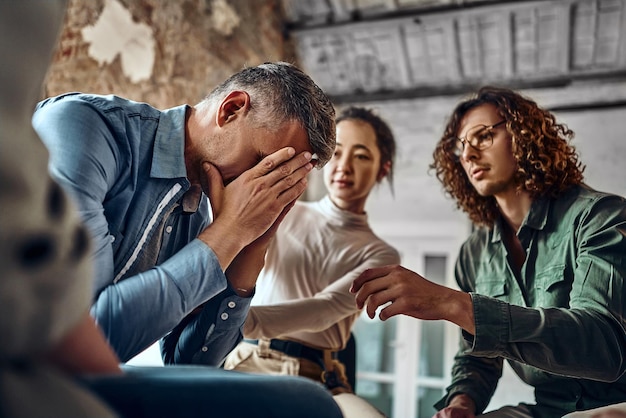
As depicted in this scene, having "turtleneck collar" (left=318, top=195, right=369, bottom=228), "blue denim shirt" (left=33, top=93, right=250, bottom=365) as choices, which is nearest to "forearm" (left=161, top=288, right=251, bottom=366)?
"blue denim shirt" (left=33, top=93, right=250, bottom=365)

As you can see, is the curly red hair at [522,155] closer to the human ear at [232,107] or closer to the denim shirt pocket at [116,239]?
the human ear at [232,107]

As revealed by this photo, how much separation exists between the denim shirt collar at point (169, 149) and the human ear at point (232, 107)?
0.33 feet

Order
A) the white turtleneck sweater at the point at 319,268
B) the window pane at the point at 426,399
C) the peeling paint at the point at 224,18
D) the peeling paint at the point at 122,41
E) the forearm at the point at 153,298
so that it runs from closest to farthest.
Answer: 1. the forearm at the point at 153,298
2. the white turtleneck sweater at the point at 319,268
3. the peeling paint at the point at 122,41
4. the peeling paint at the point at 224,18
5. the window pane at the point at 426,399

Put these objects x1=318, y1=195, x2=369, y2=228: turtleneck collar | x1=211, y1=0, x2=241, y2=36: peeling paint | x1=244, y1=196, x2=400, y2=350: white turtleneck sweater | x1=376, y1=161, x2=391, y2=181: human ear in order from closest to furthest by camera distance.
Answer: x1=244, y1=196, x2=400, y2=350: white turtleneck sweater < x1=318, y1=195, x2=369, y2=228: turtleneck collar < x1=376, y1=161, x2=391, y2=181: human ear < x1=211, y1=0, x2=241, y2=36: peeling paint

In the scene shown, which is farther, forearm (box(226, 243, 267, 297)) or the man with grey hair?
forearm (box(226, 243, 267, 297))

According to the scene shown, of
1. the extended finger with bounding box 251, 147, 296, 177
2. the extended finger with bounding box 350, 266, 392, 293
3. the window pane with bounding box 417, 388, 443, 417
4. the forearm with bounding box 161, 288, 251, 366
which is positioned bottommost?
the window pane with bounding box 417, 388, 443, 417

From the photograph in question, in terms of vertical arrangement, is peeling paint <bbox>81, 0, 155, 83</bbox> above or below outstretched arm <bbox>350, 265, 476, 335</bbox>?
above

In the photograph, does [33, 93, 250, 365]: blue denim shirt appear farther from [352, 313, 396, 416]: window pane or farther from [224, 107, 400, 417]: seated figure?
[352, 313, 396, 416]: window pane

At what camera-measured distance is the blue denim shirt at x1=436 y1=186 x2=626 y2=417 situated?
5.49 feet

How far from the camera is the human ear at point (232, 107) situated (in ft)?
5.37

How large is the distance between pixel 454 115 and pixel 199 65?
8.14ft

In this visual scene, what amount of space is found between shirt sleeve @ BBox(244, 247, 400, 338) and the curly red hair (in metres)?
0.51

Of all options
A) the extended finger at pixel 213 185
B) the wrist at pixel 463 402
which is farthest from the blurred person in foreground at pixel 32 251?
the wrist at pixel 463 402

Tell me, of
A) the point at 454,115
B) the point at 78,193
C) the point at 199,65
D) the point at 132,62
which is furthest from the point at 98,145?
the point at 199,65
